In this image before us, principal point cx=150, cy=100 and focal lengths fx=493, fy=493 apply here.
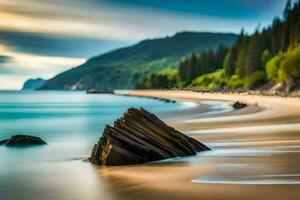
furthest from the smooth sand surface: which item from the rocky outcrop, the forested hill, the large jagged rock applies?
the forested hill

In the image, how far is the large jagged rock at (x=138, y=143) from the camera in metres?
15.4

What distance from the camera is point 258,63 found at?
443 feet

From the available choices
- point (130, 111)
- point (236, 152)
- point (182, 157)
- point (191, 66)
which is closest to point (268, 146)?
point (236, 152)

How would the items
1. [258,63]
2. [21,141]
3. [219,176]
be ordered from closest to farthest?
[219,176] < [21,141] < [258,63]

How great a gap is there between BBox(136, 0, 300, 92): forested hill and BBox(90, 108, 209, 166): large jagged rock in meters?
83.1

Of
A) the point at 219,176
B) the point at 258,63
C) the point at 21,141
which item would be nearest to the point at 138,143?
the point at 219,176

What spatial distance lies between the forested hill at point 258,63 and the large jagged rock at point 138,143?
8307 centimetres

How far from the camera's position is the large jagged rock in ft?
50.6

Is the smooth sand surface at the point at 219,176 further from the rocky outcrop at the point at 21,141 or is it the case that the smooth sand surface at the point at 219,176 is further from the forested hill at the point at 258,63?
the forested hill at the point at 258,63

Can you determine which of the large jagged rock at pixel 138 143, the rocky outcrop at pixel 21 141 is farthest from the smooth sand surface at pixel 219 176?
the rocky outcrop at pixel 21 141

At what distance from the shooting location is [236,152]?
17.3 metres

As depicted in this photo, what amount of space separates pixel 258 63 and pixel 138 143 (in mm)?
123552

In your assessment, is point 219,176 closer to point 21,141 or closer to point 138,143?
point 138,143

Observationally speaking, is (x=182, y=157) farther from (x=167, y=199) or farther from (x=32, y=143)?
(x=32, y=143)
